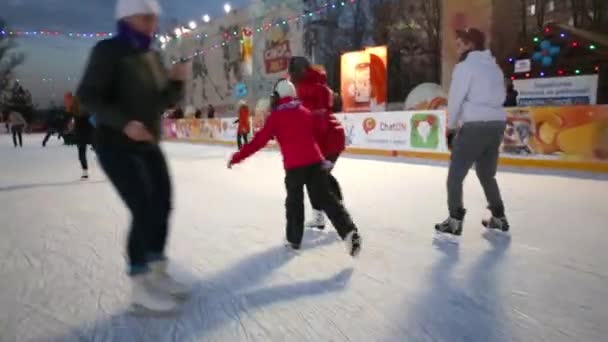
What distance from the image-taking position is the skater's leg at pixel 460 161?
2596 mm

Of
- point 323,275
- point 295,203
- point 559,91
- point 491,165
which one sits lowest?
point 323,275

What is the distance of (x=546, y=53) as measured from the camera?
1040cm

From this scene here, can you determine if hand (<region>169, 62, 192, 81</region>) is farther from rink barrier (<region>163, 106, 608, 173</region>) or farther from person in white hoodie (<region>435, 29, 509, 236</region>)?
rink barrier (<region>163, 106, 608, 173</region>)

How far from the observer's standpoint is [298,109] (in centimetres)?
234

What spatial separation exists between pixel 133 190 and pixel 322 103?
1.42 m

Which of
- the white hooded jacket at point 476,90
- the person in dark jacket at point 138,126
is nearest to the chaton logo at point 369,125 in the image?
the white hooded jacket at point 476,90

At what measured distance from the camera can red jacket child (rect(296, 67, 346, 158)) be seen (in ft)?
8.80

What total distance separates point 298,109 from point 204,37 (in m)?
21.1

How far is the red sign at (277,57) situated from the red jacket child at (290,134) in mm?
15233

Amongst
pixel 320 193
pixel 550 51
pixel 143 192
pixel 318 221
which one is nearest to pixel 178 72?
pixel 143 192

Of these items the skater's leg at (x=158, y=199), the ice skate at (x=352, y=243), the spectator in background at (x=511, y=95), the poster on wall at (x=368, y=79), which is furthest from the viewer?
the poster on wall at (x=368, y=79)

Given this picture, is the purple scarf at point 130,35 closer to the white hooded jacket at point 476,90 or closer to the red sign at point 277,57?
the white hooded jacket at point 476,90

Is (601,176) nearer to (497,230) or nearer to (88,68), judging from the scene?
(497,230)

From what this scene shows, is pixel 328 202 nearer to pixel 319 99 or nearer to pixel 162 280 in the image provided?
pixel 319 99
